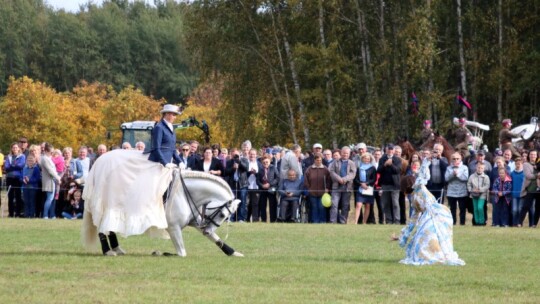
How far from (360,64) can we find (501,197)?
866 inches

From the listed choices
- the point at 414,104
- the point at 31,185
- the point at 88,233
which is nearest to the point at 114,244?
the point at 88,233

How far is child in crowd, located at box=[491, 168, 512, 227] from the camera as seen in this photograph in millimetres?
28250

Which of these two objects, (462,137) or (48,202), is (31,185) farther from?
(462,137)

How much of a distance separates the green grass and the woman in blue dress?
36cm

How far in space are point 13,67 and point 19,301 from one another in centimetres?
9002

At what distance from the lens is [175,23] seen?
112 metres

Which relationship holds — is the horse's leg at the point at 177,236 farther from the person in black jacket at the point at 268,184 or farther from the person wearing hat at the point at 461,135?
the person wearing hat at the point at 461,135

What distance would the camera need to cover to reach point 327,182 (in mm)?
30234

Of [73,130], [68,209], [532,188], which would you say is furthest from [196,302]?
[73,130]

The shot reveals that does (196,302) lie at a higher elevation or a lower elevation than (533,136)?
lower

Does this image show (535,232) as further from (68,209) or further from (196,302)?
(196,302)

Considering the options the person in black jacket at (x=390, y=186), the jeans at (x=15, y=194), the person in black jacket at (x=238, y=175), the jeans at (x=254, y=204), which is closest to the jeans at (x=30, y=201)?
the jeans at (x=15, y=194)

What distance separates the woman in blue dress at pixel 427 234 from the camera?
16656mm

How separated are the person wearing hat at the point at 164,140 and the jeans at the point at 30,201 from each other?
1471cm
